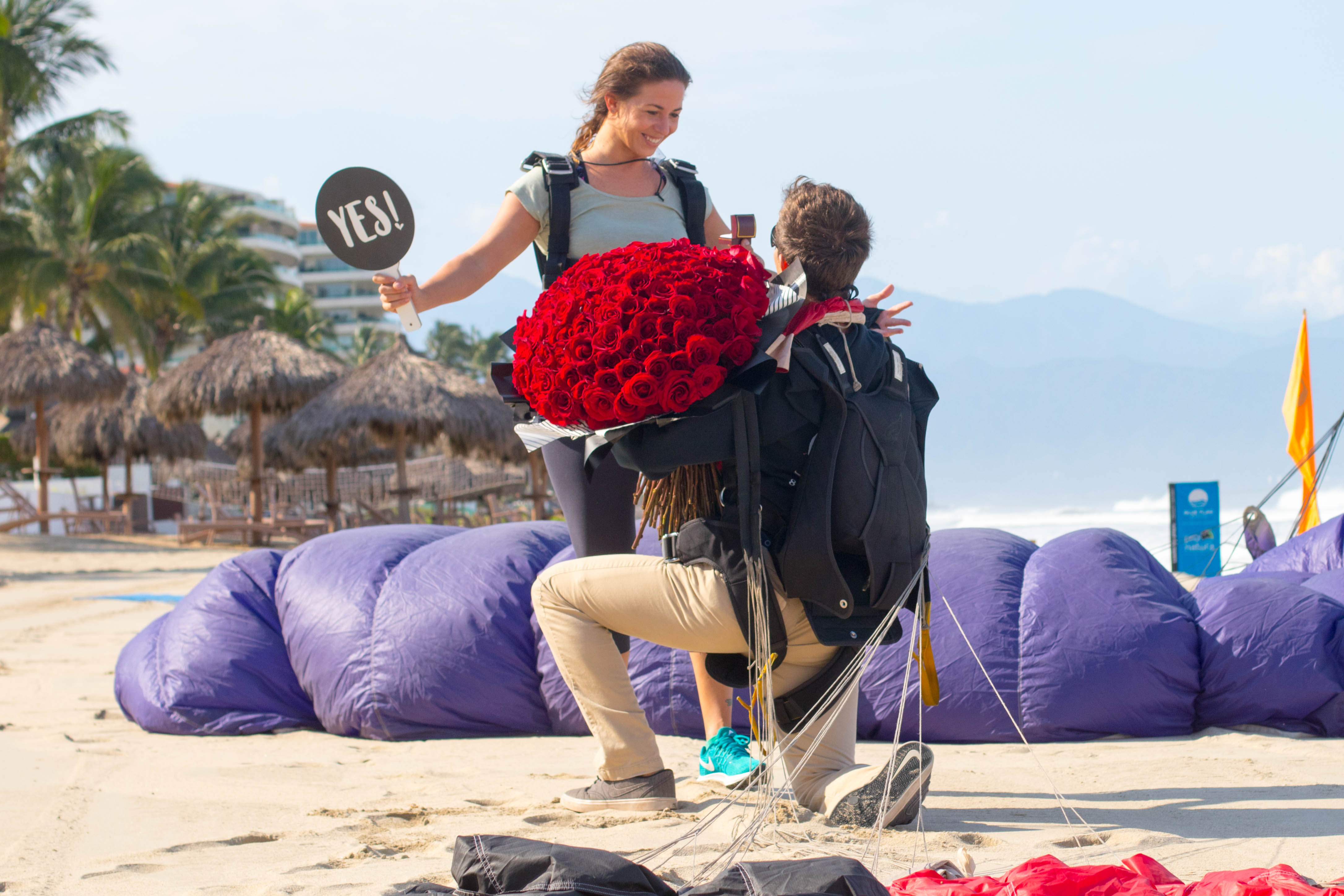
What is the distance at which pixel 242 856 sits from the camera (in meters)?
1.97

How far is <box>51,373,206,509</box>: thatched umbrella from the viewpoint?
21.0 meters

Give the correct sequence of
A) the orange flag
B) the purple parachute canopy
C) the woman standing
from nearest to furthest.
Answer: the woman standing
the purple parachute canopy
the orange flag

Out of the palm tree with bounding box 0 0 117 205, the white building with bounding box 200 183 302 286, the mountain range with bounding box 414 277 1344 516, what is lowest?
the mountain range with bounding box 414 277 1344 516

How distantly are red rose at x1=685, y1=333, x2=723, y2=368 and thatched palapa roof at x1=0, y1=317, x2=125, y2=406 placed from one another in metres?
16.7

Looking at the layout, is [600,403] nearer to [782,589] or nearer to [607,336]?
[607,336]

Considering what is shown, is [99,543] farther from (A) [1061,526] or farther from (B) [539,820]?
(A) [1061,526]

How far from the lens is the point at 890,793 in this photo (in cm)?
198

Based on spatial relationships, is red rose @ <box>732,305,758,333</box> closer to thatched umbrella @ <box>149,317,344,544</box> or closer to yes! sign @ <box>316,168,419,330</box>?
yes! sign @ <box>316,168,419,330</box>

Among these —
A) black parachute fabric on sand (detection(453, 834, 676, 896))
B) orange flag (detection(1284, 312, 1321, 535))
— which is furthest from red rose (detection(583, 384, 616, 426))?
orange flag (detection(1284, 312, 1321, 535))

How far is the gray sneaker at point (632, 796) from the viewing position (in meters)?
2.14

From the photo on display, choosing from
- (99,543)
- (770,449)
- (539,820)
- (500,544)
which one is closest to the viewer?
(770,449)

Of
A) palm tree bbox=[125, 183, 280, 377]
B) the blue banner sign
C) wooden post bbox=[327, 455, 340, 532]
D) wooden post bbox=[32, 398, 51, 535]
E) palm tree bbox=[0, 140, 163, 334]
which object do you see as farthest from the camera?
palm tree bbox=[125, 183, 280, 377]

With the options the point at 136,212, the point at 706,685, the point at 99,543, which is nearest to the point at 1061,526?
the point at 99,543

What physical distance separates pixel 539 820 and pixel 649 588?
53cm
